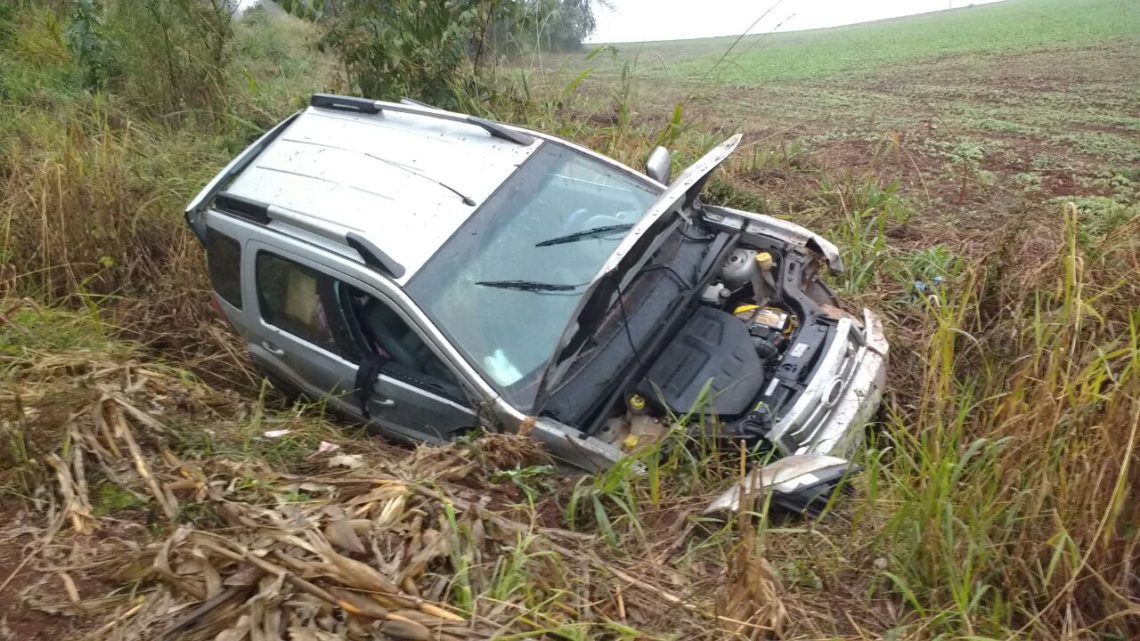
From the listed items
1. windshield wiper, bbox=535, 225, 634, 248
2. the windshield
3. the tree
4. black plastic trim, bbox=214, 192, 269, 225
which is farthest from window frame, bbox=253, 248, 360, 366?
the tree

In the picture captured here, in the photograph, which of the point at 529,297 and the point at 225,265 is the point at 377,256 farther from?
the point at 225,265


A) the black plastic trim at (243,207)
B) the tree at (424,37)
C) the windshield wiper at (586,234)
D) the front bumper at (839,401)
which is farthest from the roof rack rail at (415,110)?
the tree at (424,37)

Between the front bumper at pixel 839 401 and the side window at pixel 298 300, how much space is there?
6.63 feet

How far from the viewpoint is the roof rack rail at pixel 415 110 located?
4.41 m

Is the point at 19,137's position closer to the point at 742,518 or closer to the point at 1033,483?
the point at 742,518

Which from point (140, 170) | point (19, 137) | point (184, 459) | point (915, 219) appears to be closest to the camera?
point (184, 459)

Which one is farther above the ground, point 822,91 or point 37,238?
point 822,91

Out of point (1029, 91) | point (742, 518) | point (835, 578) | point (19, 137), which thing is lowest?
point (835, 578)

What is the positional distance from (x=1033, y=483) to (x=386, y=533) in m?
2.01

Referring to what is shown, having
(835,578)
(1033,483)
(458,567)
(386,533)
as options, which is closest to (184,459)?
(386,533)

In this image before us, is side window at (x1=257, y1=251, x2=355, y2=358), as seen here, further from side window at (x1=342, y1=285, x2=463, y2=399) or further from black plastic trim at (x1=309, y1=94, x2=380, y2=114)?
black plastic trim at (x1=309, y1=94, x2=380, y2=114)

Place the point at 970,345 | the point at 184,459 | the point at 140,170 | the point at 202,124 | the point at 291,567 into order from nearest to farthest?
the point at 291,567
the point at 184,459
the point at 970,345
the point at 140,170
the point at 202,124

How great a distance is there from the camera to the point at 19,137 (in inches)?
278

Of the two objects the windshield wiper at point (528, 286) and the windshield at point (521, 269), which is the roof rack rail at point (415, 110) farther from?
the windshield wiper at point (528, 286)
